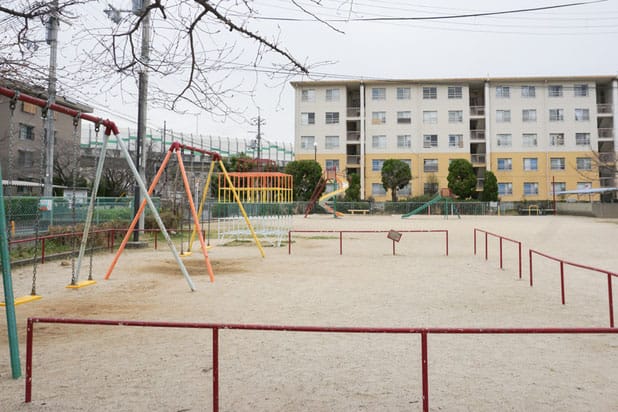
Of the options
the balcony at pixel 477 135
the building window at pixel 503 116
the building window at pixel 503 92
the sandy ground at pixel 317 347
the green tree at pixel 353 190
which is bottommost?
the sandy ground at pixel 317 347

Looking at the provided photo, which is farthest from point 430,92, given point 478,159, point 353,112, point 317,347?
point 317,347

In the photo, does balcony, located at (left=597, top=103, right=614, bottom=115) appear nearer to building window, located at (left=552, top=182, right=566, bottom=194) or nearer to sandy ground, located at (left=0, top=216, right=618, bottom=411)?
building window, located at (left=552, top=182, right=566, bottom=194)

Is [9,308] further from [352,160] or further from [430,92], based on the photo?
[430,92]

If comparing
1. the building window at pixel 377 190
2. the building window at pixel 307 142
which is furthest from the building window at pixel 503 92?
the building window at pixel 307 142

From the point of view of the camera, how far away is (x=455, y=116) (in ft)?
171

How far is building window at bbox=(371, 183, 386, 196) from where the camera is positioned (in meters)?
52.5

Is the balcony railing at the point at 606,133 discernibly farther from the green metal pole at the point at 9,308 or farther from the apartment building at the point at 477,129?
the green metal pole at the point at 9,308

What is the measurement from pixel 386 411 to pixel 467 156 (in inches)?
2038

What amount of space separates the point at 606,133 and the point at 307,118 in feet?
116

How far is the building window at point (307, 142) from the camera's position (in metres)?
53.8

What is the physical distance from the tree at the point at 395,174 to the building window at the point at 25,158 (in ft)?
108

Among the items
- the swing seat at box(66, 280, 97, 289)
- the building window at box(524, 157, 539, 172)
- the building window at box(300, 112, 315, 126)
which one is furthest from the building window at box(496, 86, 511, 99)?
the swing seat at box(66, 280, 97, 289)

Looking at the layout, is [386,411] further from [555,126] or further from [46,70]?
[555,126]

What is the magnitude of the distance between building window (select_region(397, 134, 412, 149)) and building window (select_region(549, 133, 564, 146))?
16.3m
